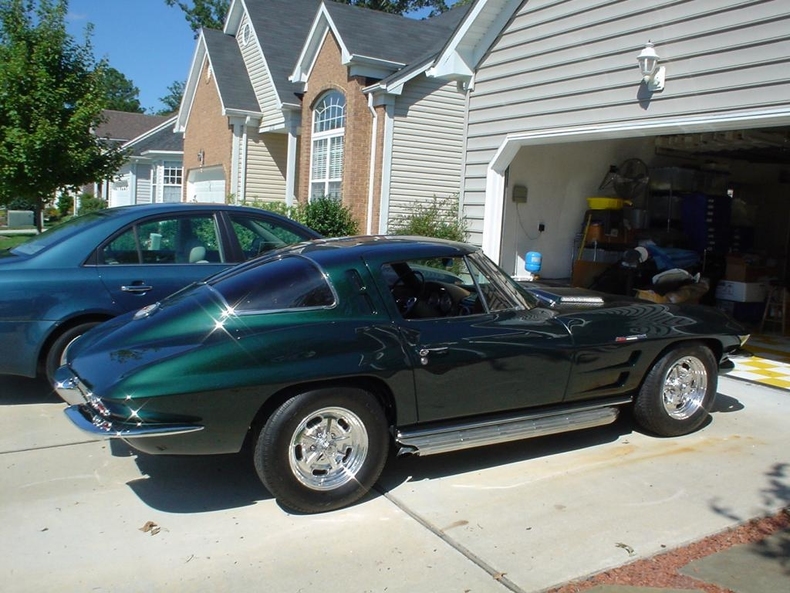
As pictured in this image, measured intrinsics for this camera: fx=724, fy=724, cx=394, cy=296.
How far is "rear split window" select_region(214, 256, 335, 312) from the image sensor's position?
13.9 feet

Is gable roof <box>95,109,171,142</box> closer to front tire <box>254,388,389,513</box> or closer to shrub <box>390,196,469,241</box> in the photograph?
shrub <box>390,196,469,241</box>

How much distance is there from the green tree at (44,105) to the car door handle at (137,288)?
7.68 metres

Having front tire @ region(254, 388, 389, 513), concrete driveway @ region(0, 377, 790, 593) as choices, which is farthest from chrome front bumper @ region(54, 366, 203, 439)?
concrete driveway @ region(0, 377, 790, 593)

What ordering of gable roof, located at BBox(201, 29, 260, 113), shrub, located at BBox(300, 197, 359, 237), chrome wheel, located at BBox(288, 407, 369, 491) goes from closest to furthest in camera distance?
chrome wheel, located at BBox(288, 407, 369, 491), shrub, located at BBox(300, 197, 359, 237), gable roof, located at BBox(201, 29, 260, 113)

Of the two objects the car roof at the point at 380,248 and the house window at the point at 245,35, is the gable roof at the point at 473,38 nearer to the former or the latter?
the car roof at the point at 380,248

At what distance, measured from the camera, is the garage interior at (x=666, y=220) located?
429 inches

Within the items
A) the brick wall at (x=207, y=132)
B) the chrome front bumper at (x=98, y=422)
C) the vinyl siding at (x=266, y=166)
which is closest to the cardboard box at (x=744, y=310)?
the chrome front bumper at (x=98, y=422)

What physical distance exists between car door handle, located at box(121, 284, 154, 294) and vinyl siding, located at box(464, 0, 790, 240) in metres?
5.60

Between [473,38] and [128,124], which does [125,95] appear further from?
[473,38]

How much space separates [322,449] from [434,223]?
9383 mm

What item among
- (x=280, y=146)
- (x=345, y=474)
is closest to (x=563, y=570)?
(x=345, y=474)

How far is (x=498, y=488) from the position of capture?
4.57 meters

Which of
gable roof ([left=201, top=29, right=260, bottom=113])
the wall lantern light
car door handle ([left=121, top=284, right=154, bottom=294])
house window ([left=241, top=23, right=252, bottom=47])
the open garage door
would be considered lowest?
car door handle ([left=121, top=284, right=154, bottom=294])

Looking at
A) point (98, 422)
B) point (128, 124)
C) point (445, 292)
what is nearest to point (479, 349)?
point (445, 292)
